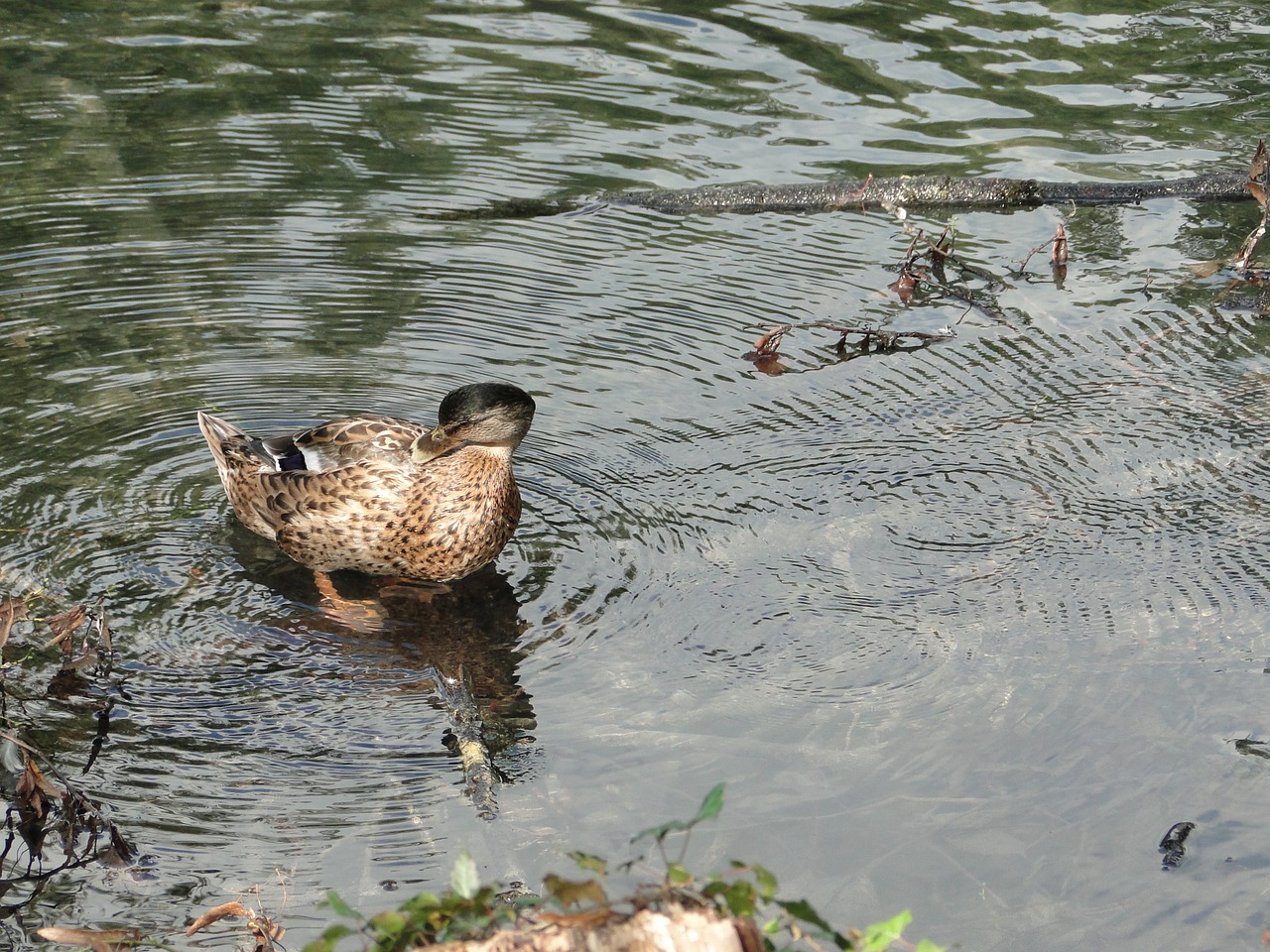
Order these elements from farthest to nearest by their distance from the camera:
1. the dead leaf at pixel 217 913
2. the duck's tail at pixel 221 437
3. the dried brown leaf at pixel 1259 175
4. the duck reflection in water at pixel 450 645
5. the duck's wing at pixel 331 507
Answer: the dried brown leaf at pixel 1259 175 < the duck's tail at pixel 221 437 < the duck's wing at pixel 331 507 < the duck reflection in water at pixel 450 645 < the dead leaf at pixel 217 913

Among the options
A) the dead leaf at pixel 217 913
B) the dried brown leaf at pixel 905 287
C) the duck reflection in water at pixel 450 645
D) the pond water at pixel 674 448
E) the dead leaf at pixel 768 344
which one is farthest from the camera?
the dried brown leaf at pixel 905 287

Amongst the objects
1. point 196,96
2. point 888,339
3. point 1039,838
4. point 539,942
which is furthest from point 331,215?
point 539,942

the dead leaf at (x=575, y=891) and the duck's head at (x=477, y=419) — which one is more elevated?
the dead leaf at (x=575, y=891)

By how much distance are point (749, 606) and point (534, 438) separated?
160 centimetres

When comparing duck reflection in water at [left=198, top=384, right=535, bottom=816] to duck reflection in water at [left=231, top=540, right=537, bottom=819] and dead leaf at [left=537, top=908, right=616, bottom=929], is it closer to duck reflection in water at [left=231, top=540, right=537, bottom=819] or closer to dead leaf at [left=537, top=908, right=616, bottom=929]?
duck reflection in water at [left=231, top=540, right=537, bottom=819]

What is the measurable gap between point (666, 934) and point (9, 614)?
252 cm

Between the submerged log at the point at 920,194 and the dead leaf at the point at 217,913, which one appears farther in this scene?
the submerged log at the point at 920,194

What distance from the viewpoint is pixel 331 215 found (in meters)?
8.38

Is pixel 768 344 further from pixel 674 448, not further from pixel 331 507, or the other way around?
pixel 331 507

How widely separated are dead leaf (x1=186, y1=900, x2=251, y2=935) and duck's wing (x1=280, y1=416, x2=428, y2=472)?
8.40ft

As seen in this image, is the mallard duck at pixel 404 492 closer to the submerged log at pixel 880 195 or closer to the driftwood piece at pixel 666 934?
the submerged log at pixel 880 195

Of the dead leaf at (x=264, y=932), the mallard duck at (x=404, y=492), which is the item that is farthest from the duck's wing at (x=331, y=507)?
the dead leaf at (x=264, y=932)

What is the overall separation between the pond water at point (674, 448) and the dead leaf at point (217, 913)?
7.7 inches

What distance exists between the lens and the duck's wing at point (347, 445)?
6.03 m
